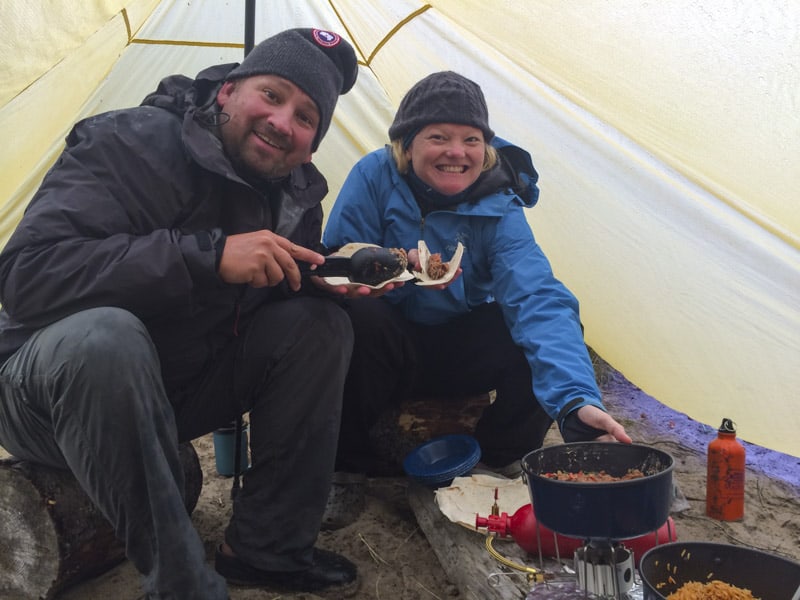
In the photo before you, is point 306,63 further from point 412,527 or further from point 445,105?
point 412,527

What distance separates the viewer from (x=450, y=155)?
2305 millimetres

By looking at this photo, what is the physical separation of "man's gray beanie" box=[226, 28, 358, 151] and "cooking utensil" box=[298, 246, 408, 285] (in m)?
0.34

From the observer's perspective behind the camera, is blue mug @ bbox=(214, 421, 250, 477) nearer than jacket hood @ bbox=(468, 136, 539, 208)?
No

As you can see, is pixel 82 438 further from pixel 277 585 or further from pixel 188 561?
pixel 277 585

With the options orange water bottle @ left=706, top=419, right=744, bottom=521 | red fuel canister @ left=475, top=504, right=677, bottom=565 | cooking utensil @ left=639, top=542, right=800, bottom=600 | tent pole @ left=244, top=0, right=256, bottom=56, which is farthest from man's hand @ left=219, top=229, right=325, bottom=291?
tent pole @ left=244, top=0, right=256, bottom=56

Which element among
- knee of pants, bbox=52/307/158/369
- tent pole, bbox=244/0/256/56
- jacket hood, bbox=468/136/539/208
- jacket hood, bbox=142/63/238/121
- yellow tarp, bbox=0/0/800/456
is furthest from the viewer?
tent pole, bbox=244/0/256/56

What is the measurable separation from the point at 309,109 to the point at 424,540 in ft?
4.40

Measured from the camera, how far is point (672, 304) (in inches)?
115

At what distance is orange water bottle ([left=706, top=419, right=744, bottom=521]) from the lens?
7.89 feet

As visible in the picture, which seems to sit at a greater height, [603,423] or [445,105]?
[445,105]

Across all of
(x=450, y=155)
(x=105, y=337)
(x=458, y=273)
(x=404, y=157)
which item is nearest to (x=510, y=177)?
(x=450, y=155)

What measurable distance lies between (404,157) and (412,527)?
4.01 ft

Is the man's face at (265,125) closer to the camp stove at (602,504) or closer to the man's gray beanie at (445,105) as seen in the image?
the man's gray beanie at (445,105)

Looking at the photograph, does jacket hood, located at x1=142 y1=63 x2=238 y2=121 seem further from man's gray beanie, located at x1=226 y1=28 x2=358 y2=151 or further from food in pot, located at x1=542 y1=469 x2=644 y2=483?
food in pot, located at x1=542 y1=469 x2=644 y2=483
